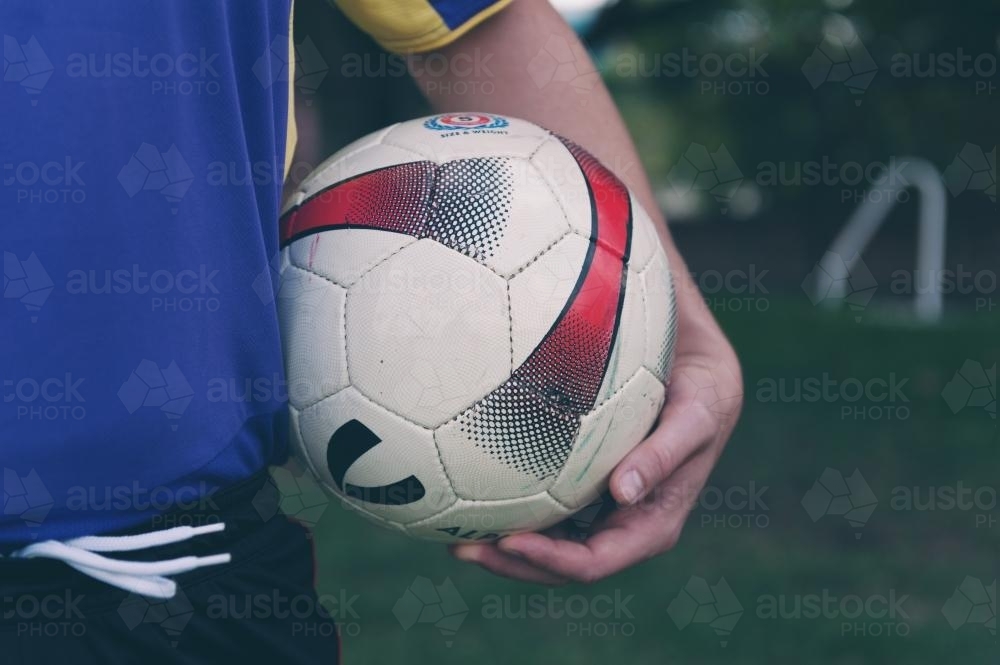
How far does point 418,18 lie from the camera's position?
182 centimetres

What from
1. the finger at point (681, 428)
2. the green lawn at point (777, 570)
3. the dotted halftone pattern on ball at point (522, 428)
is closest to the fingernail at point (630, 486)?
the finger at point (681, 428)

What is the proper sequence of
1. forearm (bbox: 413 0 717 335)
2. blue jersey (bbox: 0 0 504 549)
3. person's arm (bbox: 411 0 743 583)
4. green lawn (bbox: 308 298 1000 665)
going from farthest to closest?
green lawn (bbox: 308 298 1000 665), forearm (bbox: 413 0 717 335), person's arm (bbox: 411 0 743 583), blue jersey (bbox: 0 0 504 549)

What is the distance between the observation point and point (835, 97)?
16344 millimetres

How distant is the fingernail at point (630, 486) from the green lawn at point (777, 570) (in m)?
1.85

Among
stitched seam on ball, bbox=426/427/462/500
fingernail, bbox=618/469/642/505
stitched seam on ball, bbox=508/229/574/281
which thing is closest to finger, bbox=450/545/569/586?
stitched seam on ball, bbox=426/427/462/500

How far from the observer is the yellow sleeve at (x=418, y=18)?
1.79m

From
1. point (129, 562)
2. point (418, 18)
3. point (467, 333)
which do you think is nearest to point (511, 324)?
point (467, 333)

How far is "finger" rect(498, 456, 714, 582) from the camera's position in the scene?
1781 mm

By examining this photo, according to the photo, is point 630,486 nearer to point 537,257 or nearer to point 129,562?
point 537,257

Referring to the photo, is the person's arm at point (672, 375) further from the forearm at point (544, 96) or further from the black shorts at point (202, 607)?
the black shorts at point (202, 607)

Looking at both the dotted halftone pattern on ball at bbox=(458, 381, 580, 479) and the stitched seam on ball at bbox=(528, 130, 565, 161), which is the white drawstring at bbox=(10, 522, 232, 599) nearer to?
the dotted halftone pattern on ball at bbox=(458, 381, 580, 479)

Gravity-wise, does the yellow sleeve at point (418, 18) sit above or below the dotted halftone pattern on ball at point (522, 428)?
above

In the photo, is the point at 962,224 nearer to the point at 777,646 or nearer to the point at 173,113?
the point at 777,646

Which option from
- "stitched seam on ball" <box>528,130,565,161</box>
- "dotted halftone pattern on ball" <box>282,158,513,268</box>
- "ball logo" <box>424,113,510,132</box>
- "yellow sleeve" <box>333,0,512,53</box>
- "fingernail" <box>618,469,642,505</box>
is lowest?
"fingernail" <box>618,469,642,505</box>
